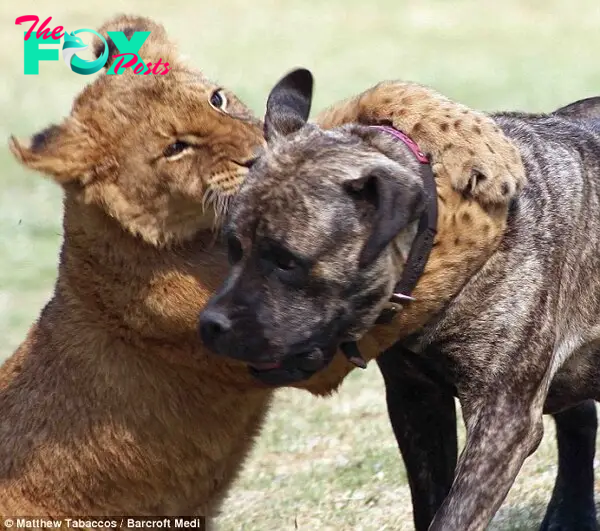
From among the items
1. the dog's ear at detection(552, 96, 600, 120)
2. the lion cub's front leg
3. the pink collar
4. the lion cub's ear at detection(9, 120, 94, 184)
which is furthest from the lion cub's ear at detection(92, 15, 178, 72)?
the dog's ear at detection(552, 96, 600, 120)

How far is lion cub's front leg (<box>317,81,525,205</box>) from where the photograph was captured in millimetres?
5090

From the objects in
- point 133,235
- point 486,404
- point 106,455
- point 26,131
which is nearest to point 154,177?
point 133,235

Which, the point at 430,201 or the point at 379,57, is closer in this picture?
the point at 430,201

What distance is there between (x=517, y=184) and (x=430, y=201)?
41 centimetres

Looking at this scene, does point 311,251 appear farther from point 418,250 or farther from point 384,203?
point 418,250

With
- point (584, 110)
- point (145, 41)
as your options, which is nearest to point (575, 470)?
point (584, 110)

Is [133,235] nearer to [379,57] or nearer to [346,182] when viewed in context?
[346,182]

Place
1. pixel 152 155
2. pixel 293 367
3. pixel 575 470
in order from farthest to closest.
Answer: pixel 575 470 < pixel 152 155 < pixel 293 367

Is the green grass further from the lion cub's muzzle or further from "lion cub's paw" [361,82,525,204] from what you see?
"lion cub's paw" [361,82,525,204]

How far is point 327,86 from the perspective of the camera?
869 inches

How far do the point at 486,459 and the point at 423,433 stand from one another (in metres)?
0.72

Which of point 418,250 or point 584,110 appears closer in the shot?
point 418,250

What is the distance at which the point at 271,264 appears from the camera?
191 inches

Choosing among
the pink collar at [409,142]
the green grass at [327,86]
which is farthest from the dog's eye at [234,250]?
the green grass at [327,86]
